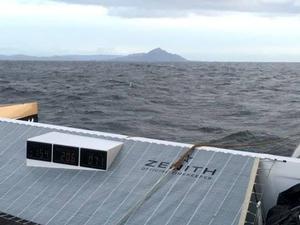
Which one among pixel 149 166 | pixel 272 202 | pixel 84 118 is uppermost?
pixel 149 166

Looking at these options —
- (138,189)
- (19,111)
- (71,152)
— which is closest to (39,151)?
(71,152)

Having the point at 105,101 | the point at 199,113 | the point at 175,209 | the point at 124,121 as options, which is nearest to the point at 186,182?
the point at 175,209

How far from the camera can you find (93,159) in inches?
282

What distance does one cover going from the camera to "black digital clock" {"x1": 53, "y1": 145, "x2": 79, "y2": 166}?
285 inches

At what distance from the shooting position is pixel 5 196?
23.2 ft

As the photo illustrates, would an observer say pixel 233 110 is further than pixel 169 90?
No

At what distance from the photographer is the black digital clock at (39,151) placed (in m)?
7.43

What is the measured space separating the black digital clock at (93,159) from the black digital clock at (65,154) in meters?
0.10

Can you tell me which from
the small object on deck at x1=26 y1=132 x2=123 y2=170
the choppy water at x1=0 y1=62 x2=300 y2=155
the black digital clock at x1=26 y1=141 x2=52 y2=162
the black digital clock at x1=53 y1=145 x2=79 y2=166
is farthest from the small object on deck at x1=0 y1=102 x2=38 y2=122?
the choppy water at x1=0 y1=62 x2=300 y2=155

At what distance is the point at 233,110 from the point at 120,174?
854 inches

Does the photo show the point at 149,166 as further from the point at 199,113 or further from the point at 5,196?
the point at 199,113

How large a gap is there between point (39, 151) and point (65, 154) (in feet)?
1.59

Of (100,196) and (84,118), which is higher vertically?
(100,196)

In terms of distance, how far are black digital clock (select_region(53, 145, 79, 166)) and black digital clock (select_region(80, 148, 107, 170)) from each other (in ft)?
0.33
